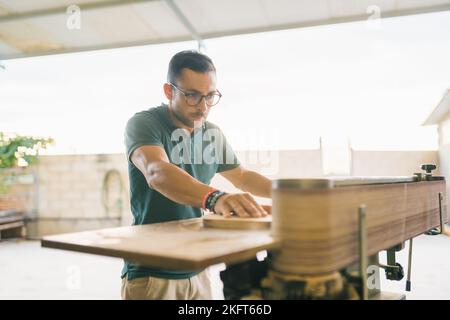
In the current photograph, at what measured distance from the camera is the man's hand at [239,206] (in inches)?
43.6

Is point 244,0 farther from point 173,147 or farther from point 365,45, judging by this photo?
point 173,147

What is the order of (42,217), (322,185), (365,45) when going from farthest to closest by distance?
1. (42,217)
2. (365,45)
3. (322,185)

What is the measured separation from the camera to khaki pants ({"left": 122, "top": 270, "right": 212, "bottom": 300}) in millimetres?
1524

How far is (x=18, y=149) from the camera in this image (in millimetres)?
7660

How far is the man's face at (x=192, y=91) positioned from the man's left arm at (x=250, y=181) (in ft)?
1.25

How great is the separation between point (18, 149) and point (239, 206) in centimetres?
771

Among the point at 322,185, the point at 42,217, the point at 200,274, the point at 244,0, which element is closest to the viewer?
the point at 322,185

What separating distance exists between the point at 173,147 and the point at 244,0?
2.88m

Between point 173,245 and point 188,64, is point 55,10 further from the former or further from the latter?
point 173,245

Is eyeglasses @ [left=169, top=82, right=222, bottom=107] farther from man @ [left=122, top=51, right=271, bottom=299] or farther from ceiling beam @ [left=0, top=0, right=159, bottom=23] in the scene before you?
ceiling beam @ [left=0, top=0, right=159, bottom=23]

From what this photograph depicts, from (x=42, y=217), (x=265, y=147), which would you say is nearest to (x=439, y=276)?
(x=265, y=147)

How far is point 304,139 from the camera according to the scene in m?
6.78
